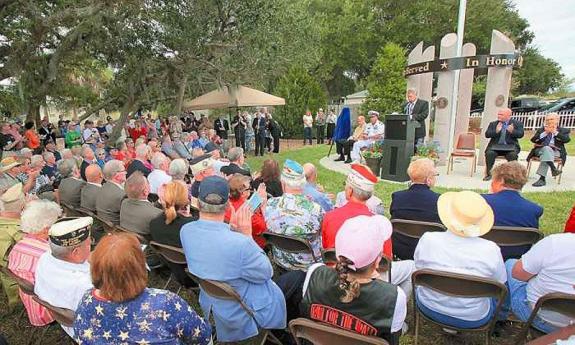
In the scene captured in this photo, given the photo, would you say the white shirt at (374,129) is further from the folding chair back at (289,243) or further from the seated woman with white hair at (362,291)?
the seated woman with white hair at (362,291)

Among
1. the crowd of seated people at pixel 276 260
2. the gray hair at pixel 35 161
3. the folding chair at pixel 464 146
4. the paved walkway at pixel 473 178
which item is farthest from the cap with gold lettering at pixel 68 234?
the folding chair at pixel 464 146

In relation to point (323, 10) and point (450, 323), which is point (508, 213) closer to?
point (450, 323)

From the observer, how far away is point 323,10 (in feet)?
89.2

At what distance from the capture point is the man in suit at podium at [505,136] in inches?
293

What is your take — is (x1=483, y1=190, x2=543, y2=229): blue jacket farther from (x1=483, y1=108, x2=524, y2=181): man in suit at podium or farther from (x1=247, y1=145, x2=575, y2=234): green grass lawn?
(x1=483, y1=108, x2=524, y2=181): man in suit at podium

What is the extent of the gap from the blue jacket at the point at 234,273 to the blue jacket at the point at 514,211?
196cm

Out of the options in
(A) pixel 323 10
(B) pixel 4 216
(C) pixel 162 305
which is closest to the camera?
(C) pixel 162 305

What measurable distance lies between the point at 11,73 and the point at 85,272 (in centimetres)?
832

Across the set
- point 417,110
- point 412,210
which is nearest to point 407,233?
point 412,210

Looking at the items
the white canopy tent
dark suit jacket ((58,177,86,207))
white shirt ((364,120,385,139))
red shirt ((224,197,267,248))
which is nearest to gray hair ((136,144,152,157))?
dark suit jacket ((58,177,86,207))

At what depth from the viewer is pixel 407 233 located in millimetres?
3309

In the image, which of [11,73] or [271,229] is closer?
[271,229]

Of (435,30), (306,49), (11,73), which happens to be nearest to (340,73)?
(435,30)

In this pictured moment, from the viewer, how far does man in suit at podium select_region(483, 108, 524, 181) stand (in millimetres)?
7453
